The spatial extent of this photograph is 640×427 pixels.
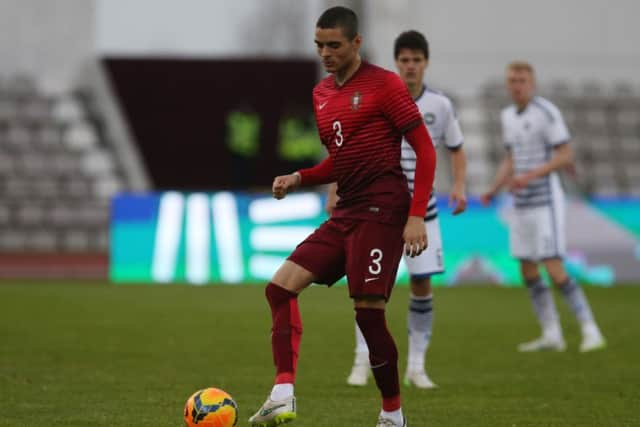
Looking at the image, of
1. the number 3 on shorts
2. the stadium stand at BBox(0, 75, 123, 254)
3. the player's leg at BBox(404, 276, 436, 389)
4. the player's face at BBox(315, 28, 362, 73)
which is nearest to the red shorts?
the number 3 on shorts

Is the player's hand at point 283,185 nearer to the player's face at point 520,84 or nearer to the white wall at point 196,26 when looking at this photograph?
the player's face at point 520,84

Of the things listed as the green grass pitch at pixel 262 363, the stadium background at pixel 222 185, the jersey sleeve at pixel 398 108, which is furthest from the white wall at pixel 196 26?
the jersey sleeve at pixel 398 108

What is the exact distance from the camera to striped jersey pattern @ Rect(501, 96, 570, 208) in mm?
11656

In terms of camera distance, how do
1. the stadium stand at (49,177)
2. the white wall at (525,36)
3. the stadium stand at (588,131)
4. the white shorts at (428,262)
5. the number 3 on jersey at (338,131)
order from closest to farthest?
1. the number 3 on jersey at (338,131)
2. the white shorts at (428,262)
3. the stadium stand at (49,177)
4. the stadium stand at (588,131)
5. the white wall at (525,36)

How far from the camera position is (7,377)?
28.9ft

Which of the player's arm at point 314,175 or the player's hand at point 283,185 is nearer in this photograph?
the player's hand at point 283,185

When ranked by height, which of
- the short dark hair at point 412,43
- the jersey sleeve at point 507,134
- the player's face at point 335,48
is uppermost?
the player's face at point 335,48

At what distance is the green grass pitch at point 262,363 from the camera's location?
7438 millimetres

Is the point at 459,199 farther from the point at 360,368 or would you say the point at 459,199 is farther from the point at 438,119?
the point at 360,368

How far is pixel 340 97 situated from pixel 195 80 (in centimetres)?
3377

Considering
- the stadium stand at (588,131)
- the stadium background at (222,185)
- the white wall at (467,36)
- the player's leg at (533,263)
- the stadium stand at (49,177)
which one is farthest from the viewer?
the white wall at (467,36)

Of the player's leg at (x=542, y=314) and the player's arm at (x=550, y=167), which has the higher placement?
the player's arm at (x=550, y=167)

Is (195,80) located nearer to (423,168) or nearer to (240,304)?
(240,304)

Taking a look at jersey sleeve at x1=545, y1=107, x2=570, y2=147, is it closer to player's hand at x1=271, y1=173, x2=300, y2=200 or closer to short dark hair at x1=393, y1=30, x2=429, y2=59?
short dark hair at x1=393, y1=30, x2=429, y2=59
